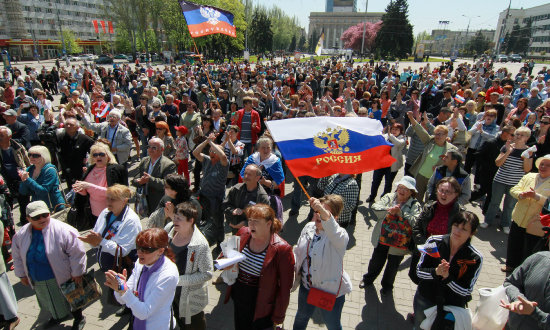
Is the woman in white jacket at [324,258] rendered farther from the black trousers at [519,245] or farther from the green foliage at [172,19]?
the green foliage at [172,19]

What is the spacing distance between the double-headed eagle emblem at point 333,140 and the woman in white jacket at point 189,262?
159 centimetres

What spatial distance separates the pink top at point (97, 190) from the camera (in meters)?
4.32

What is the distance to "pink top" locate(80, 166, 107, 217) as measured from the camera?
4320 mm

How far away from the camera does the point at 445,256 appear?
288 cm

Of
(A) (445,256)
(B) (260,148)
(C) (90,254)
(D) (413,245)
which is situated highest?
(B) (260,148)

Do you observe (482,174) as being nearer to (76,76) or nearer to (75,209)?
(75,209)

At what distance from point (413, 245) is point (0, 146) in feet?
23.0

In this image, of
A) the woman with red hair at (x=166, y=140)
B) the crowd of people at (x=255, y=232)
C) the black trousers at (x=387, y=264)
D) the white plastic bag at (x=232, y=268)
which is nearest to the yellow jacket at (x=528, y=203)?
the crowd of people at (x=255, y=232)

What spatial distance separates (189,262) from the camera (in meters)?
3.01

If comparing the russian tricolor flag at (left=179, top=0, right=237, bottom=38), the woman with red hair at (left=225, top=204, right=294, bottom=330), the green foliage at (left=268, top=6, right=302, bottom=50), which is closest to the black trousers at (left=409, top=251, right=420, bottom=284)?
the woman with red hair at (left=225, top=204, right=294, bottom=330)

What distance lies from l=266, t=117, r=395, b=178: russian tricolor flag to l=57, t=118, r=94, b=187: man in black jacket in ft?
14.5

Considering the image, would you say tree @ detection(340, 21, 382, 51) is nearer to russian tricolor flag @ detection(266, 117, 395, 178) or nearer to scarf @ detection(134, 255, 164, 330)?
russian tricolor flag @ detection(266, 117, 395, 178)

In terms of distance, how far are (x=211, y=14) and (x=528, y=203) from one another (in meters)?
8.41

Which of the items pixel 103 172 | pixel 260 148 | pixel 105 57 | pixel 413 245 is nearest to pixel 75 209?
pixel 103 172
